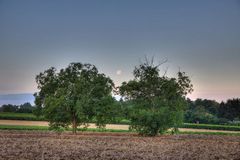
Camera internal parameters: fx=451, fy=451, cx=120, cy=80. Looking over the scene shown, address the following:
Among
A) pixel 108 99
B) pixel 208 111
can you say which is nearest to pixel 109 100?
pixel 108 99

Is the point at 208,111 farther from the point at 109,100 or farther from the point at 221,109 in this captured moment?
the point at 109,100

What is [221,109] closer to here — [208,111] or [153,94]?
[208,111]

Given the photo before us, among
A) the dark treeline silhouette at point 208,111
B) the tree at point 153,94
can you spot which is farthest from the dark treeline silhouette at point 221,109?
the tree at point 153,94

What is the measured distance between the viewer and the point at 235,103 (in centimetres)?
13225

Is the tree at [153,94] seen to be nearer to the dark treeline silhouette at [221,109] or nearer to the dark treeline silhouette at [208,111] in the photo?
the dark treeline silhouette at [208,111]

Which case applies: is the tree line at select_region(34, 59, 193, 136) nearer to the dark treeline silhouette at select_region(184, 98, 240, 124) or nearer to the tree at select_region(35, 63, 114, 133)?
the tree at select_region(35, 63, 114, 133)

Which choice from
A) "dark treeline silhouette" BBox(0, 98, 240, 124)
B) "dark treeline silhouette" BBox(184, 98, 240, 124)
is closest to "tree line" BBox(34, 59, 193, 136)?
"dark treeline silhouette" BBox(0, 98, 240, 124)

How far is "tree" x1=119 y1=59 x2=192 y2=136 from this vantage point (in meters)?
47.5

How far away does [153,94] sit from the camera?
50938 mm

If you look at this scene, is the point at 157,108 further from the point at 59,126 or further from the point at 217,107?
the point at 217,107

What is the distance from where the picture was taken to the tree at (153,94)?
47469 millimetres

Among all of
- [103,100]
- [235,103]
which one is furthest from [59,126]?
[235,103]

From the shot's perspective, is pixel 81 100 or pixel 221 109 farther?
pixel 221 109

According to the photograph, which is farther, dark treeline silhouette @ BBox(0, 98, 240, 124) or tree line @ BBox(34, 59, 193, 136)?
dark treeline silhouette @ BBox(0, 98, 240, 124)
